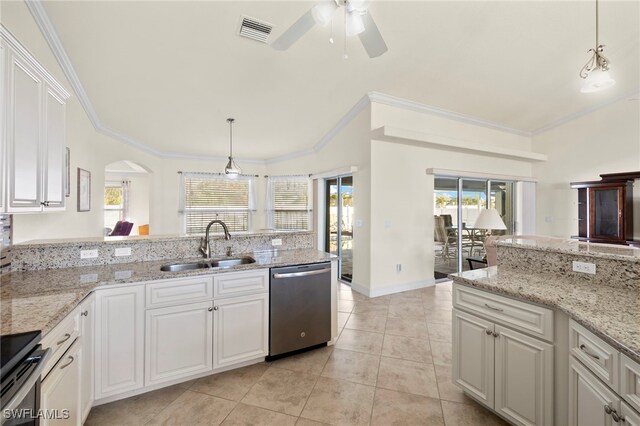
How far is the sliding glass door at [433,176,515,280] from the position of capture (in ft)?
16.5

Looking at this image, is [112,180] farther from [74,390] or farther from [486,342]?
[486,342]

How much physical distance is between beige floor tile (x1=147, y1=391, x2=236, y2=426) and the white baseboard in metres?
2.70

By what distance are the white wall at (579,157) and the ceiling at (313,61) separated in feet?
1.49

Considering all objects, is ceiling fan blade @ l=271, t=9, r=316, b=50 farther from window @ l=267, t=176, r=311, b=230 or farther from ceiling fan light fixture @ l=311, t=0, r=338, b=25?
window @ l=267, t=176, r=311, b=230

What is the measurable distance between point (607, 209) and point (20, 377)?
730cm

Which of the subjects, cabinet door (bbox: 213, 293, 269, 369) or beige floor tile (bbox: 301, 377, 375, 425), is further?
cabinet door (bbox: 213, 293, 269, 369)

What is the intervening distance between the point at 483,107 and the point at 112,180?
387 inches

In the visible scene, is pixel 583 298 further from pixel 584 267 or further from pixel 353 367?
pixel 353 367

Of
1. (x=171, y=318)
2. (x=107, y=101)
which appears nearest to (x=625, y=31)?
(x=171, y=318)

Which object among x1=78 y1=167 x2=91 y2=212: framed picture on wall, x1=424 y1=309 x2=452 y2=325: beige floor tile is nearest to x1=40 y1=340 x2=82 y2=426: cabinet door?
x1=78 y1=167 x2=91 y2=212: framed picture on wall

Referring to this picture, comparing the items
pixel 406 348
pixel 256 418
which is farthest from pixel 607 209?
pixel 256 418

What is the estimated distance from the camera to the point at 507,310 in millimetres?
1613

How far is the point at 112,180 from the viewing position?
8406mm

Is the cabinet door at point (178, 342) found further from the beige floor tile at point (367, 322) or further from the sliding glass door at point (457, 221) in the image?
the sliding glass door at point (457, 221)
